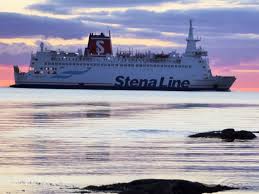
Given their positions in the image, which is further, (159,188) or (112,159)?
(112,159)

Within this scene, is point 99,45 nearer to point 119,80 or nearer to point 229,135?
point 119,80

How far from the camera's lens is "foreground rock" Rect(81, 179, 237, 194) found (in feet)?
54.6

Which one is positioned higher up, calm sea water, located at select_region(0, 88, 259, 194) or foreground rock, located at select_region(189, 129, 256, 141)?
calm sea water, located at select_region(0, 88, 259, 194)

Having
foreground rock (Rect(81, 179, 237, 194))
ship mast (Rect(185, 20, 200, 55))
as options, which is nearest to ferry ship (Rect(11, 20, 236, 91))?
ship mast (Rect(185, 20, 200, 55))

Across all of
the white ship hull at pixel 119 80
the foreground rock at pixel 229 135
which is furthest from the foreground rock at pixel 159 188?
the white ship hull at pixel 119 80

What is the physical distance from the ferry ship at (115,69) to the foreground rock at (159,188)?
146 metres

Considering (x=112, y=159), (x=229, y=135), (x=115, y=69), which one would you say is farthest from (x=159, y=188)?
(x=115, y=69)

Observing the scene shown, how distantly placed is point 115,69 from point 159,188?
148 m

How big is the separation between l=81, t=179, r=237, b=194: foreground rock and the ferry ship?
5748 inches

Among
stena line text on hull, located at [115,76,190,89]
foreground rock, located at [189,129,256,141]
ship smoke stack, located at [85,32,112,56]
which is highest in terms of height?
ship smoke stack, located at [85,32,112,56]

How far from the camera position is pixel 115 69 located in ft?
539

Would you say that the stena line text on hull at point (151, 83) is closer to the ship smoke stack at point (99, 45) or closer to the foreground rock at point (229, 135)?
the ship smoke stack at point (99, 45)

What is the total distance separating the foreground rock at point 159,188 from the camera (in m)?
16.6

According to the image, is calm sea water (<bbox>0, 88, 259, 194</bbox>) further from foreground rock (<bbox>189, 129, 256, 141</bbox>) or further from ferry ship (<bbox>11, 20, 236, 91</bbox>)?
ferry ship (<bbox>11, 20, 236, 91</bbox>)
